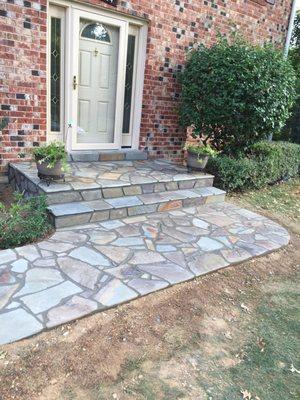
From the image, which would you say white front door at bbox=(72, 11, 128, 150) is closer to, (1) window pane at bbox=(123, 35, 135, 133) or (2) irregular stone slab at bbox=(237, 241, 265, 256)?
(1) window pane at bbox=(123, 35, 135, 133)

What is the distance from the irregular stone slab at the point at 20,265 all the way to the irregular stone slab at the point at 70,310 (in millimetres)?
569

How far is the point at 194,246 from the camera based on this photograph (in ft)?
11.7

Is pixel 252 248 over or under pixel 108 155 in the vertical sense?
under

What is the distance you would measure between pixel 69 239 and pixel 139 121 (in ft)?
9.64

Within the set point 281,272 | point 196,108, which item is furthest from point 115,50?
point 281,272

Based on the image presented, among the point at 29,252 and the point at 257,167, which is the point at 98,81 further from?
the point at 29,252

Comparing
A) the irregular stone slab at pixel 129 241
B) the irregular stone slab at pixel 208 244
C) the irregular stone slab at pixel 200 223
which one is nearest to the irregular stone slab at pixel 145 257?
the irregular stone slab at pixel 129 241

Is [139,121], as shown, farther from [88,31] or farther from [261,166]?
[261,166]

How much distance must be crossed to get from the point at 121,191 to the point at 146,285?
1665 mm

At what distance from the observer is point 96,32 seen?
502cm

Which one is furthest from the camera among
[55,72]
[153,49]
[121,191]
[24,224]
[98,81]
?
[153,49]

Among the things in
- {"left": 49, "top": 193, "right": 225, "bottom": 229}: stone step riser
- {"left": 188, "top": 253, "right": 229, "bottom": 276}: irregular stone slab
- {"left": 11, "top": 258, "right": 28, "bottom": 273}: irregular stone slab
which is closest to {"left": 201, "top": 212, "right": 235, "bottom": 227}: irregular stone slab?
{"left": 49, "top": 193, "right": 225, "bottom": 229}: stone step riser

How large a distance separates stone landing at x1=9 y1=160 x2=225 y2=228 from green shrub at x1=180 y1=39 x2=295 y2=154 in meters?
0.97

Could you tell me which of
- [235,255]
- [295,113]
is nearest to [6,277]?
[235,255]
